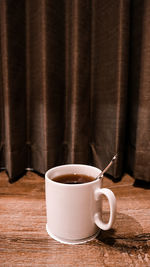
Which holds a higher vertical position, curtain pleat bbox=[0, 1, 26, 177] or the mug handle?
curtain pleat bbox=[0, 1, 26, 177]

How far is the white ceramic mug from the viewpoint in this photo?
0.40 meters

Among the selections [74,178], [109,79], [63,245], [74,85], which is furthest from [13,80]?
[63,245]

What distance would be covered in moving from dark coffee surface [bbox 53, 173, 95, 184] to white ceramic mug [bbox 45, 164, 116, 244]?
0.15 feet

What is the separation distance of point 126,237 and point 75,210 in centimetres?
13

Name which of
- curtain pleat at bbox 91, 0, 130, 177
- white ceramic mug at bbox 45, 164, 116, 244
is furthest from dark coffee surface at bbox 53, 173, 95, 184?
curtain pleat at bbox 91, 0, 130, 177

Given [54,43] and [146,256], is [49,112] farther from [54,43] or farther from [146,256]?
[146,256]

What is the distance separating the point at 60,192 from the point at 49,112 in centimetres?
40

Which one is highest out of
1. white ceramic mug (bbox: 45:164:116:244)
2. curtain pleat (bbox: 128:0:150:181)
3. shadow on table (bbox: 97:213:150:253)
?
curtain pleat (bbox: 128:0:150:181)

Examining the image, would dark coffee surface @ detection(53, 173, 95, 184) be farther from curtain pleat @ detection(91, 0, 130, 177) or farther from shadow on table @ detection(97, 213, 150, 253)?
curtain pleat @ detection(91, 0, 130, 177)

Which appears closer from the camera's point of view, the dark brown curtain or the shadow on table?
the shadow on table

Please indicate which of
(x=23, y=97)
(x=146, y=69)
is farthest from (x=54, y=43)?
(x=146, y=69)

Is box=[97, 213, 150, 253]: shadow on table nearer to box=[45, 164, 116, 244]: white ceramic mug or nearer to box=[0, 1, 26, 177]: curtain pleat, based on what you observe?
box=[45, 164, 116, 244]: white ceramic mug

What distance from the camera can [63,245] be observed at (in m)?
0.42

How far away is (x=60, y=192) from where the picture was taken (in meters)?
0.41
